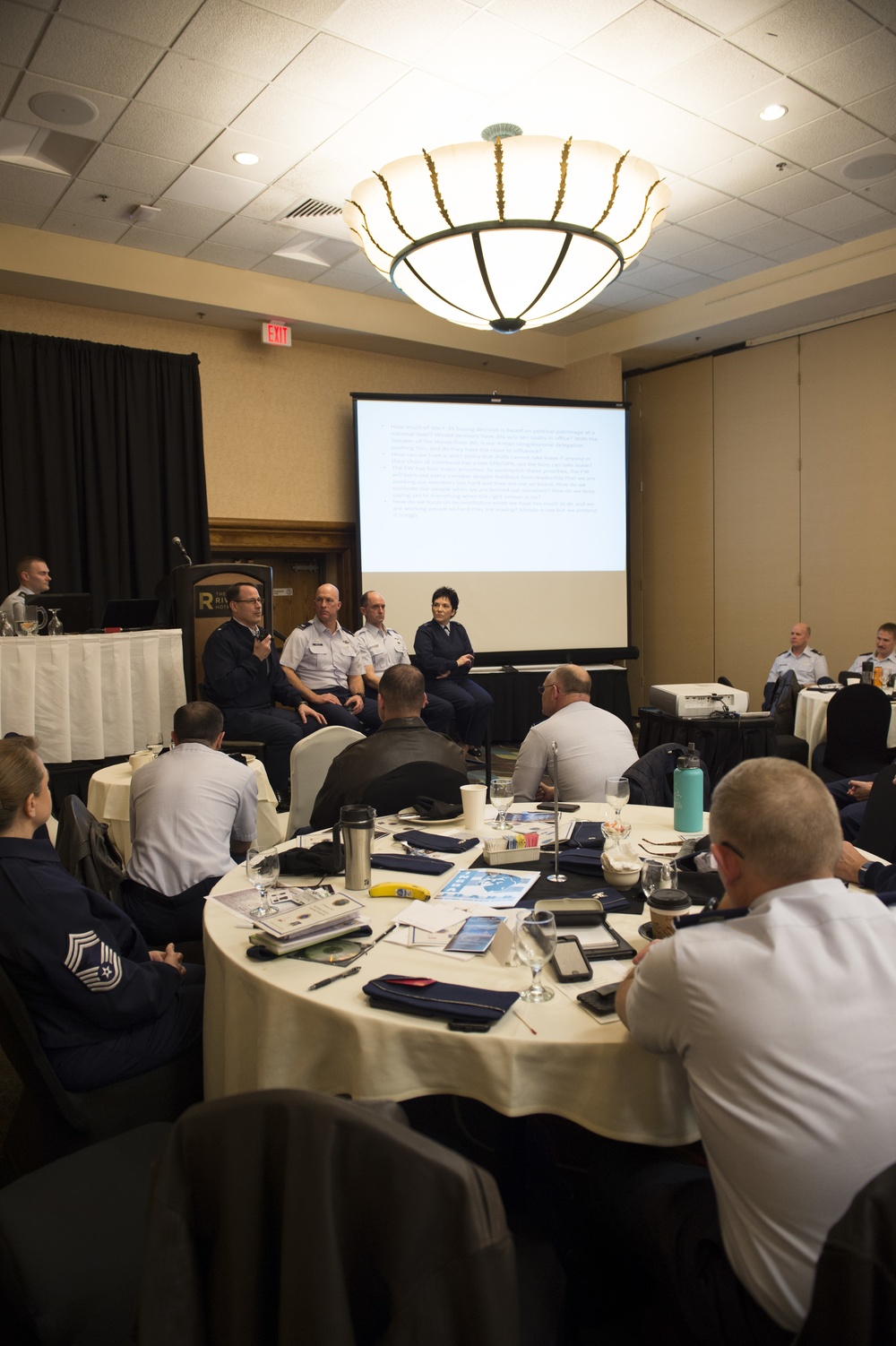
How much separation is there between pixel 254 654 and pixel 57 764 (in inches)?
52.3

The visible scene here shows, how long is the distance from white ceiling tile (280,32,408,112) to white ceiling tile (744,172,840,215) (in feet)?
8.86

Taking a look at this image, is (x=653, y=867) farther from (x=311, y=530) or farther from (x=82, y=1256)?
(x=311, y=530)

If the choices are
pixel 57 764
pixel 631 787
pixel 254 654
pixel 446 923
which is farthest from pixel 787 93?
pixel 57 764

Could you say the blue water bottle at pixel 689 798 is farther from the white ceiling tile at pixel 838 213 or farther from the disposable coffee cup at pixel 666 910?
the white ceiling tile at pixel 838 213

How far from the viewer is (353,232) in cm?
420

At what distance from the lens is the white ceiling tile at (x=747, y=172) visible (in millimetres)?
5266

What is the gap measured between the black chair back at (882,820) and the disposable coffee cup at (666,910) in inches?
52.8

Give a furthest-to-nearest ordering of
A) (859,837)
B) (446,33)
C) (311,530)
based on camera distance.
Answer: (311,530) < (446,33) < (859,837)

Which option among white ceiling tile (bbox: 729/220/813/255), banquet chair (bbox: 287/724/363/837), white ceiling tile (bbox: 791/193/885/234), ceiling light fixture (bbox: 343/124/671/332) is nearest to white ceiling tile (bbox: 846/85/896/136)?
white ceiling tile (bbox: 791/193/885/234)

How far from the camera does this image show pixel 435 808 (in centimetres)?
268

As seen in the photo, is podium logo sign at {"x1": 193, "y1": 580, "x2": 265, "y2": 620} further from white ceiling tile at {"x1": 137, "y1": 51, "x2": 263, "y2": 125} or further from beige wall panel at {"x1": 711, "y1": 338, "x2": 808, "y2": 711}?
beige wall panel at {"x1": 711, "y1": 338, "x2": 808, "y2": 711}

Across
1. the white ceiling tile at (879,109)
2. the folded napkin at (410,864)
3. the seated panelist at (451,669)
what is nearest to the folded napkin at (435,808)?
the folded napkin at (410,864)

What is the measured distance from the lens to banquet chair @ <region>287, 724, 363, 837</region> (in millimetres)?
3730

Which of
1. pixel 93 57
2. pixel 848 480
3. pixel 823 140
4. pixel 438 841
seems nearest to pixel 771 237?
pixel 823 140
